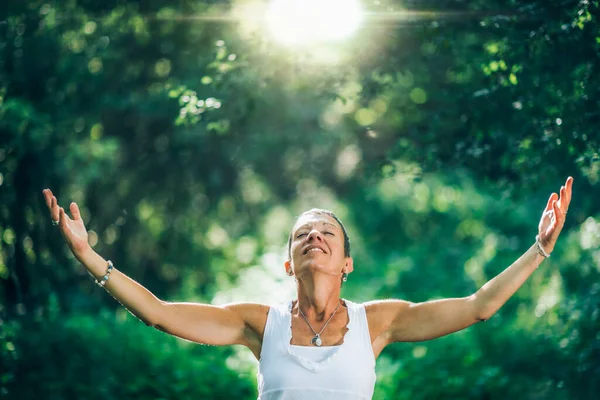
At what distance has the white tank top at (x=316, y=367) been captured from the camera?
314 centimetres

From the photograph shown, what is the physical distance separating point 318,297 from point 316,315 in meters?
0.09

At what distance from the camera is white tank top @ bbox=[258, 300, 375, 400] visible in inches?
124

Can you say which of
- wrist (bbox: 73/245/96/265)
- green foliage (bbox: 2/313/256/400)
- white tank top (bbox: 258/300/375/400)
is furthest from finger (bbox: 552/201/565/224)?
green foliage (bbox: 2/313/256/400)

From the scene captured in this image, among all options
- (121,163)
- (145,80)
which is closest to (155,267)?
(121,163)

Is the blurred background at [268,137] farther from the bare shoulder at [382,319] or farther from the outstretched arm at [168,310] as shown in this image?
the outstretched arm at [168,310]

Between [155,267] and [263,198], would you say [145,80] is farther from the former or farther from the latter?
[263,198]

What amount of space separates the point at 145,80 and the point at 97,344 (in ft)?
14.8

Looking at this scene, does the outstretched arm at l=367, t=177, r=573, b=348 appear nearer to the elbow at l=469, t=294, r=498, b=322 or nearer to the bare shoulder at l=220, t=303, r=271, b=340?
the elbow at l=469, t=294, r=498, b=322

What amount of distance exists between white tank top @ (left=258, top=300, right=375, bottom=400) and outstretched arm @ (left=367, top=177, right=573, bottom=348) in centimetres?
11

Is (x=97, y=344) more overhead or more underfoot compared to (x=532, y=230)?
more underfoot

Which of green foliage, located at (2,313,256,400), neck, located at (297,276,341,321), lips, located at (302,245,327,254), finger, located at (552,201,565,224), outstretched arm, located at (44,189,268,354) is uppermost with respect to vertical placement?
green foliage, located at (2,313,256,400)

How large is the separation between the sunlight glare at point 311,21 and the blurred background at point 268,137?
1cm

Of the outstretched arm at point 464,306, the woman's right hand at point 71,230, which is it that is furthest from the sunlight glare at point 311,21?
the woman's right hand at point 71,230

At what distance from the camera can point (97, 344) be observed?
22.3ft
